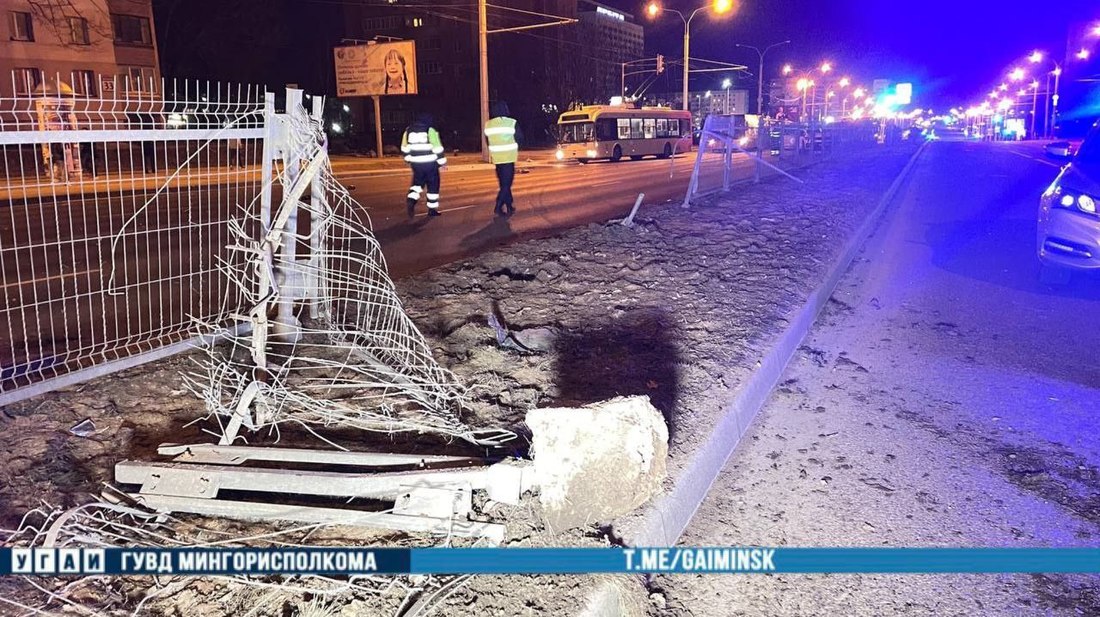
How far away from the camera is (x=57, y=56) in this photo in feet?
110

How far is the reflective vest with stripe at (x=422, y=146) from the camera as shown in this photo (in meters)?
11.9

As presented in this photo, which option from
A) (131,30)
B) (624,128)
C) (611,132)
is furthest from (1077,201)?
(131,30)

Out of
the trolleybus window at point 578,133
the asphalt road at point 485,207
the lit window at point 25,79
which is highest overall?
the lit window at point 25,79

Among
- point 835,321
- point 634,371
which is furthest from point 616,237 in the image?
point 634,371

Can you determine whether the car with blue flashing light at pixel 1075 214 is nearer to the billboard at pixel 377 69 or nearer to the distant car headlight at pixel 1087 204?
the distant car headlight at pixel 1087 204

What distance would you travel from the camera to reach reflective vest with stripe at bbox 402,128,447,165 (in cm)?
1188

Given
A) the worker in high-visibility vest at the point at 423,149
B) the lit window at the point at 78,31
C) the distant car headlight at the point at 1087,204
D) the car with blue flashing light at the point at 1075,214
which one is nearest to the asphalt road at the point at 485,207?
the worker in high-visibility vest at the point at 423,149

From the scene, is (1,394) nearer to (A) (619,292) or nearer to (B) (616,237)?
(A) (619,292)

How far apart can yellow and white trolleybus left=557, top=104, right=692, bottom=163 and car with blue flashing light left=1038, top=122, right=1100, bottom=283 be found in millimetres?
29817

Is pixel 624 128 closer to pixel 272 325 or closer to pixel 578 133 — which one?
pixel 578 133

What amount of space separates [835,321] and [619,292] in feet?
6.79

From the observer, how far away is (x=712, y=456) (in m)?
3.94

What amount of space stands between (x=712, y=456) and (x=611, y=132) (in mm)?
35103
